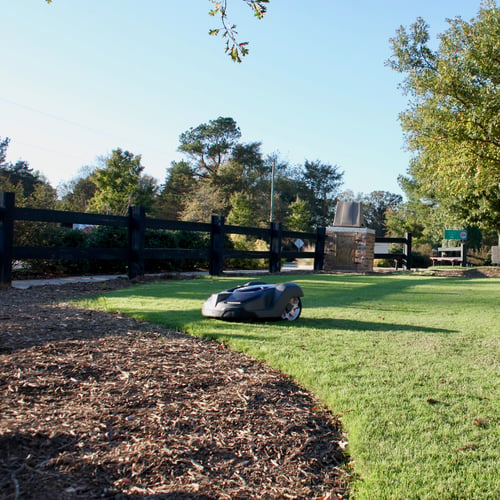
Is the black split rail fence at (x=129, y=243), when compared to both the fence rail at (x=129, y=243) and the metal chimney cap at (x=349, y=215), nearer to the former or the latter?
the fence rail at (x=129, y=243)

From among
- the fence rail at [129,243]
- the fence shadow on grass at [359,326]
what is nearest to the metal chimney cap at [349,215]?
the fence rail at [129,243]

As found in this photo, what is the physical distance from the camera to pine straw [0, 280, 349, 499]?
1.92 m

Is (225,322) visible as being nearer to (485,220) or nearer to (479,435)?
(479,435)

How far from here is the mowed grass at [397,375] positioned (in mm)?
2014

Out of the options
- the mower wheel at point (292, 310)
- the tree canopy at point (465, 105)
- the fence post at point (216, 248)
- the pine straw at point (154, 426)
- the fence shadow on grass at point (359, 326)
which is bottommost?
the pine straw at point (154, 426)

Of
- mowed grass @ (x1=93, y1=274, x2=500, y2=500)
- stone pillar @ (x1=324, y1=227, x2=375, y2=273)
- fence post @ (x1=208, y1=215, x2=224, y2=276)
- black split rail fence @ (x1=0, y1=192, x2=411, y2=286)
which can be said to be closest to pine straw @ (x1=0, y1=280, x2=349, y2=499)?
mowed grass @ (x1=93, y1=274, x2=500, y2=500)

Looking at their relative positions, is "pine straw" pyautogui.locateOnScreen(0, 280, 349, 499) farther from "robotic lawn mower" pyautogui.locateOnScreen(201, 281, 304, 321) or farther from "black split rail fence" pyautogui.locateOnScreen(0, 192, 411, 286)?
"black split rail fence" pyautogui.locateOnScreen(0, 192, 411, 286)

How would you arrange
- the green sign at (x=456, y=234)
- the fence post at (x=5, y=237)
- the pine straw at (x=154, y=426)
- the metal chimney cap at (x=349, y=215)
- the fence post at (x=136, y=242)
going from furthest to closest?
1. the green sign at (x=456, y=234)
2. the metal chimney cap at (x=349, y=215)
3. the fence post at (x=136, y=242)
4. the fence post at (x=5, y=237)
5. the pine straw at (x=154, y=426)

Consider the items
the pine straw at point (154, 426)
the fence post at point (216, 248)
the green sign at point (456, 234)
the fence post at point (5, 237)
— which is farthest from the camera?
the green sign at point (456, 234)

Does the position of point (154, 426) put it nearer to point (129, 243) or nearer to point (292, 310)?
point (292, 310)

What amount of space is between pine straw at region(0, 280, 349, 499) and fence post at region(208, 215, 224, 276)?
7.88 m

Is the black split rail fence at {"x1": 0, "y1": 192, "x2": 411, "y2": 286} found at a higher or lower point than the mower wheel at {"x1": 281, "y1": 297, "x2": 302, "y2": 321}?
higher

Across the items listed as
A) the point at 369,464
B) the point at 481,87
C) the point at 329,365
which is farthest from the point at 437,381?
the point at 481,87

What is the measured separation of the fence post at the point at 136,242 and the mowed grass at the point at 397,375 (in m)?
3.18
